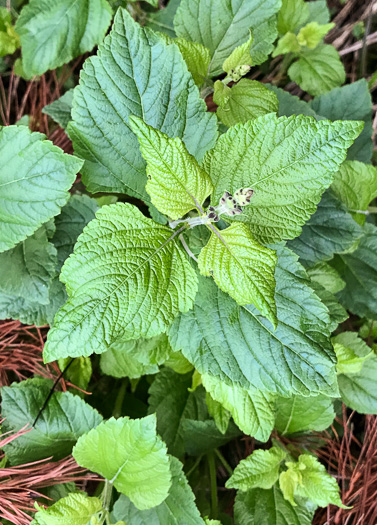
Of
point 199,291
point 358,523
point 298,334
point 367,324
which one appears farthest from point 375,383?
point 199,291

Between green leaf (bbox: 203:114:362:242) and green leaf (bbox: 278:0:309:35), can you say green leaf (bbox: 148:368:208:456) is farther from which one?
green leaf (bbox: 278:0:309:35)

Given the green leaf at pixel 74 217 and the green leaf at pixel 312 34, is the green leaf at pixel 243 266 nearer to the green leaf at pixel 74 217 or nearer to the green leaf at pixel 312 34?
the green leaf at pixel 74 217

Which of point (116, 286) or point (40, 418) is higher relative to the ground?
point (116, 286)

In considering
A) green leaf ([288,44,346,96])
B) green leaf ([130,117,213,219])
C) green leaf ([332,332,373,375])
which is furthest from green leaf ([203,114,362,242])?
green leaf ([288,44,346,96])

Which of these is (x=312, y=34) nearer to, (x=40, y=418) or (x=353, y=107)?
(x=353, y=107)

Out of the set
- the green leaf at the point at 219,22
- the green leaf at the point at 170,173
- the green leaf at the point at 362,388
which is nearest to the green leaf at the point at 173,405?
the green leaf at the point at 362,388

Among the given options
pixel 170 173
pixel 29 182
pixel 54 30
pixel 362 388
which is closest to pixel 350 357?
pixel 362 388

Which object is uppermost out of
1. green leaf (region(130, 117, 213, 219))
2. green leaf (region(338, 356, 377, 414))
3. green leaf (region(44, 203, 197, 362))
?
green leaf (region(130, 117, 213, 219))
